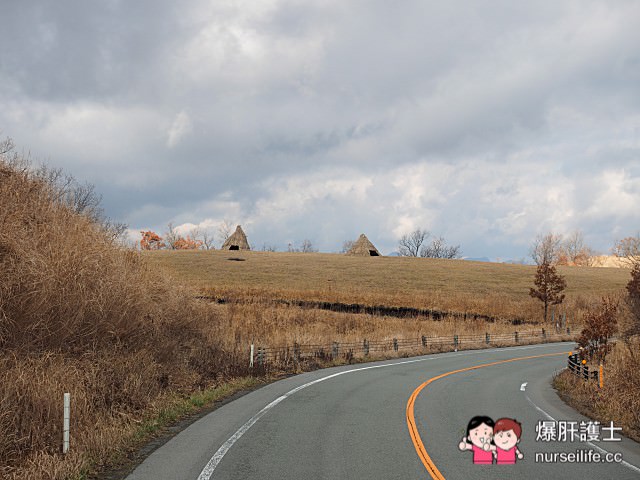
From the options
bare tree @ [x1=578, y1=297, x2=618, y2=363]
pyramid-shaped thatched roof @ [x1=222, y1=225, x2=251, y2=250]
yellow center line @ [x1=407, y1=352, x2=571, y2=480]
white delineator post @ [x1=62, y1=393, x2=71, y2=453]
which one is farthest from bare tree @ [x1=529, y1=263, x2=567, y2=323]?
pyramid-shaped thatched roof @ [x1=222, y1=225, x2=251, y2=250]

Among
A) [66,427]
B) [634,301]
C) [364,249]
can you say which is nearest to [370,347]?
[66,427]

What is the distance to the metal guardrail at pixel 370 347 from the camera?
67.7 feet

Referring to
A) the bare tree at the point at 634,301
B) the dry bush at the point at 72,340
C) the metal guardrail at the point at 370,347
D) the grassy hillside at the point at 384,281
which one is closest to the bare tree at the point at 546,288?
the grassy hillside at the point at 384,281

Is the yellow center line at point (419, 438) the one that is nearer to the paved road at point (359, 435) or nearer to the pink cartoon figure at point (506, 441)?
the paved road at point (359, 435)

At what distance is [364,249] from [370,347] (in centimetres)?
6835

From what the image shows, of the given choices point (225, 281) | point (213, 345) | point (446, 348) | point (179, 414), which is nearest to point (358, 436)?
point (179, 414)

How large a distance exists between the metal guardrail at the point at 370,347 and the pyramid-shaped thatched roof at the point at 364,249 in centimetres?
5411

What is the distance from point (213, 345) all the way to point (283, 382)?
3.33 meters

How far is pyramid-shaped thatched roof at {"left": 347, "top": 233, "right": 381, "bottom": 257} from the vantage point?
95.3m

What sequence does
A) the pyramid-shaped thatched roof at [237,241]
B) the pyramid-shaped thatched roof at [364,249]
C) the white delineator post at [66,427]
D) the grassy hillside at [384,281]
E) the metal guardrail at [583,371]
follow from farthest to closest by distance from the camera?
the pyramid-shaped thatched roof at [237,241]
the pyramid-shaped thatched roof at [364,249]
the grassy hillside at [384,281]
the metal guardrail at [583,371]
the white delineator post at [66,427]

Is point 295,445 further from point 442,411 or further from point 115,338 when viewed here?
point 115,338

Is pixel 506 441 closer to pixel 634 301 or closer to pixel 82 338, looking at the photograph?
pixel 82 338

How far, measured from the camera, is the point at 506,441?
902 cm

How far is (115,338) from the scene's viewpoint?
42.3ft
